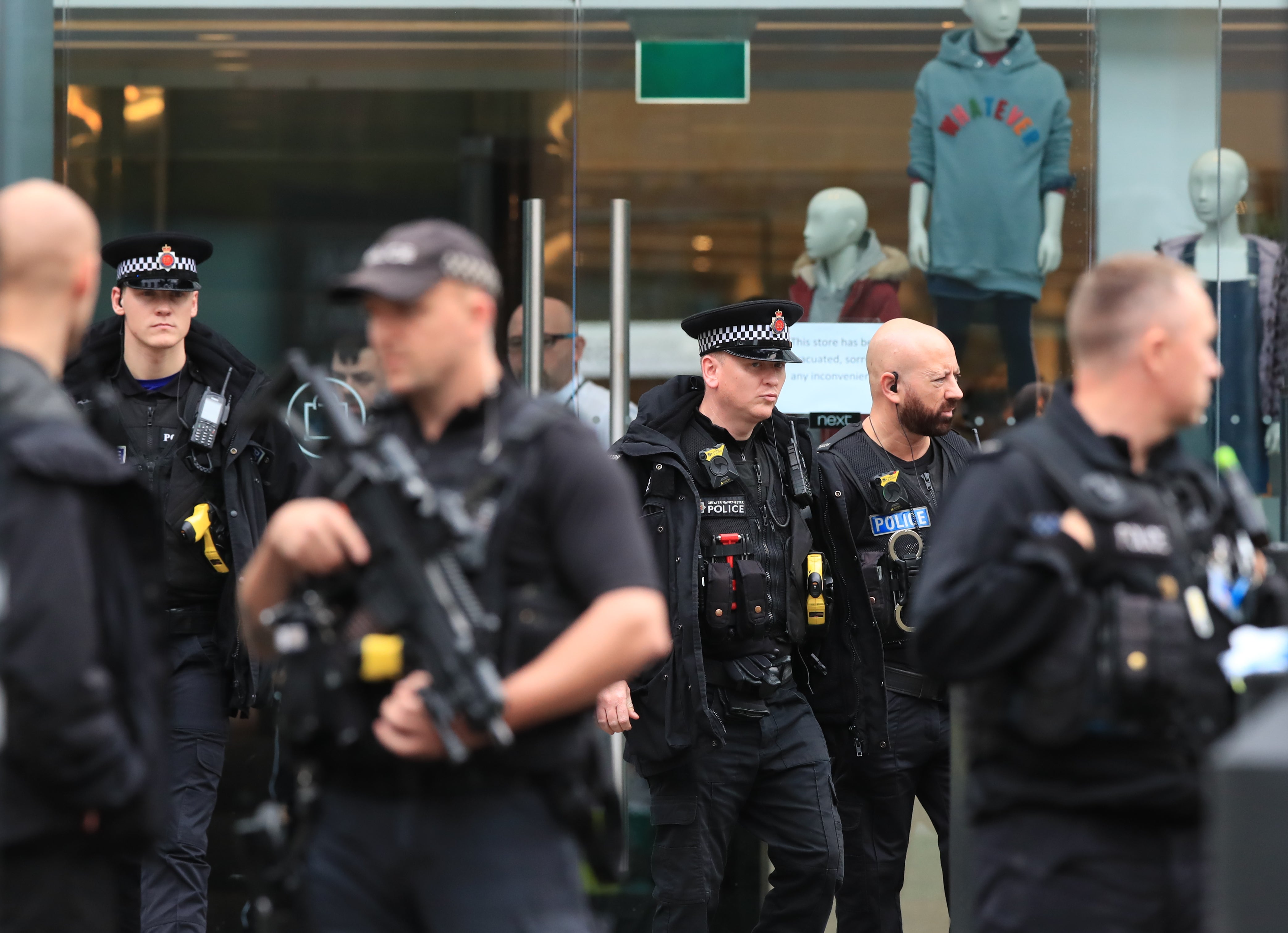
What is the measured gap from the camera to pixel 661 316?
6.70m

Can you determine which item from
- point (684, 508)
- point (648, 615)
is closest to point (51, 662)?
point (648, 615)

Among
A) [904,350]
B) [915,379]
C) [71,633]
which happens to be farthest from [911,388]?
[71,633]

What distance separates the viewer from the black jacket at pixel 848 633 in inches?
222

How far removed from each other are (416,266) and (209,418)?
275 centimetres

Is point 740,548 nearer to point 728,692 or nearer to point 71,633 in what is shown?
point 728,692

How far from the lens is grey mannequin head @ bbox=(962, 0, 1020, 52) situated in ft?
22.2

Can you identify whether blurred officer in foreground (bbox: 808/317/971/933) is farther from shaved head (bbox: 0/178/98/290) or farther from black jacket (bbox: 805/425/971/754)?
shaved head (bbox: 0/178/98/290)

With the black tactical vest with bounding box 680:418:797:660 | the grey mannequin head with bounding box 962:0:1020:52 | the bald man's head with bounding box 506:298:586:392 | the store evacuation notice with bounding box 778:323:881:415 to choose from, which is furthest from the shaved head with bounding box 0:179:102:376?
the grey mannequin head with bounding box 962:0:1020:52

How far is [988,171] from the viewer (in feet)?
22.0

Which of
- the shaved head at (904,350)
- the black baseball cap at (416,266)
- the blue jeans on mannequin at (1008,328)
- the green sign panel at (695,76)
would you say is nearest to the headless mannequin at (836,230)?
the blue jeans on mannequin at (1008,328)

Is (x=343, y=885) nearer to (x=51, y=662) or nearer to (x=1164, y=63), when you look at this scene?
(x=51, y=662)

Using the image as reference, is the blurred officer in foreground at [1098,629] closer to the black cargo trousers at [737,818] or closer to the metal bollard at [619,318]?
the black cargo trousers at [737,818]

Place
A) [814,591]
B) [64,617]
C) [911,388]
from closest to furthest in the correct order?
[64,617], [814,591], [911,388]

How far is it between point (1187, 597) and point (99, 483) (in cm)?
183
